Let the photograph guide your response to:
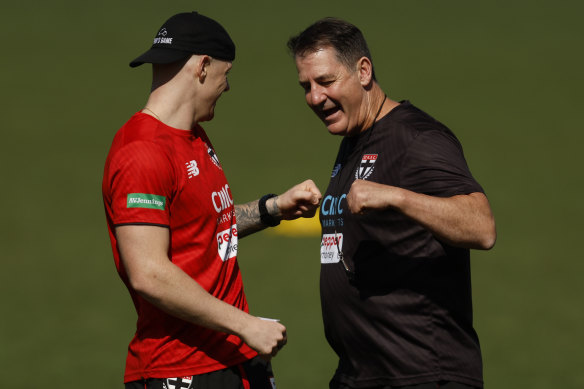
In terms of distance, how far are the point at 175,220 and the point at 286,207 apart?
0.98 metres

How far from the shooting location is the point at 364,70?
439cm

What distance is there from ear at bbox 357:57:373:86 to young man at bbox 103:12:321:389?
0.68 m

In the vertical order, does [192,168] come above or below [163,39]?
below

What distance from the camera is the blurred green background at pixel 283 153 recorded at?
8.66 meters

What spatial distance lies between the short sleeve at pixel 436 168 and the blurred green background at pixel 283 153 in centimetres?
399

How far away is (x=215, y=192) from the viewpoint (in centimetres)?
411

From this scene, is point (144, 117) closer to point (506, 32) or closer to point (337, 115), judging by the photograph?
point (337, 115)

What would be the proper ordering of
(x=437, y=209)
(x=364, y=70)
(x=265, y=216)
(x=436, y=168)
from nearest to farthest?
1. (x=437, y=209)
2. (x=436, y=168)
3. (x=364, y=70)
4. (x=265, y=216)

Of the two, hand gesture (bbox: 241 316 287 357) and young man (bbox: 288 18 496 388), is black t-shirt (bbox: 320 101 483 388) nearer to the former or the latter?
young man (bbox: 288 18 496 388)

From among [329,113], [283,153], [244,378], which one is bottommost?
[244,378]

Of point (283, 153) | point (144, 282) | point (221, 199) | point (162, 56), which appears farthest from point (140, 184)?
point (283, 153)

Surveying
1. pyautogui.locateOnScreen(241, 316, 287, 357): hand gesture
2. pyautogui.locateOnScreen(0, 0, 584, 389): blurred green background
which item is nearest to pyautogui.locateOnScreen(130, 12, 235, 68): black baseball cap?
pyautogui.locateOnScreen(241, 316, 287, 357): hand gesture

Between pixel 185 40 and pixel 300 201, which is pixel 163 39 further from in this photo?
pixel 300 201

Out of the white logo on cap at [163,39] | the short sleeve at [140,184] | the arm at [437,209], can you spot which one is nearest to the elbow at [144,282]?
the short sleeve at [140,184]
